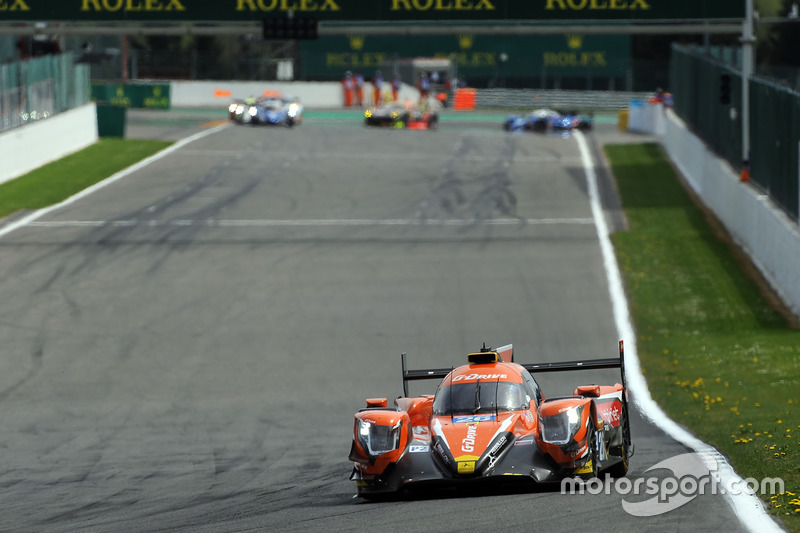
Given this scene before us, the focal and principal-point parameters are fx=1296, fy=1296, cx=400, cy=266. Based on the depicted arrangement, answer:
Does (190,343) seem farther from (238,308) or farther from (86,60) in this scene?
(86,60)

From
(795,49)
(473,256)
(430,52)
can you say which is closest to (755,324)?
(473,256)

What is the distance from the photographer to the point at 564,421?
42.6ft

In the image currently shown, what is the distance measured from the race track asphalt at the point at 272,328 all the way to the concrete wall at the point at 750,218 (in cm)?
310

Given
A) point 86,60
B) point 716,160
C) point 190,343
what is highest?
point 86,60

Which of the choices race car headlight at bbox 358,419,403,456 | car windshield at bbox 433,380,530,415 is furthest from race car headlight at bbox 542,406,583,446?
race car headlight at bbox 358,419,403,456

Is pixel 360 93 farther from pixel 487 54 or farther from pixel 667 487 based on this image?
pixel 667 487

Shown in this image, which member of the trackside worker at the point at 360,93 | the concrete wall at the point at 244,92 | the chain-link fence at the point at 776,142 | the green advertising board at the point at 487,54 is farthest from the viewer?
the green advertising board at the point at 487,54

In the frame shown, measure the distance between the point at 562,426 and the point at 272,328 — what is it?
13.7 meters

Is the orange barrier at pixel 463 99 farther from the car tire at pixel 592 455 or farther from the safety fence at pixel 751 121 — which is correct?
the car tire at pixel 592 455

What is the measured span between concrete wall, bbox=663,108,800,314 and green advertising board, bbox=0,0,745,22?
4356mm

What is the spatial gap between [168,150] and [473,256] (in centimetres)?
2202

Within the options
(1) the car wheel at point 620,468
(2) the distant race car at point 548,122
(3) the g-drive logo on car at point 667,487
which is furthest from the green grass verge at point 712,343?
(2) the distant race car at point 548,122

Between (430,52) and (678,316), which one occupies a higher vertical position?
(430,52)

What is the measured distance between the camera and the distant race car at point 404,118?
6219 cm
